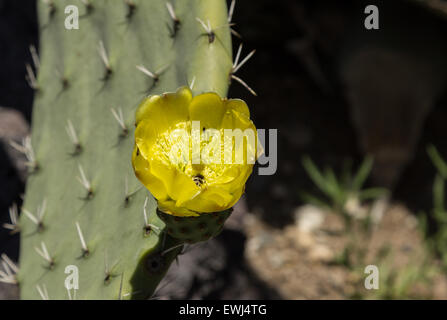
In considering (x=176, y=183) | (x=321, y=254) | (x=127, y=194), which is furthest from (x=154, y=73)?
(x=321, y=254)

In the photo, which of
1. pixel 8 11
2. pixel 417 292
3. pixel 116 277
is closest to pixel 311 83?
pixel 417 292

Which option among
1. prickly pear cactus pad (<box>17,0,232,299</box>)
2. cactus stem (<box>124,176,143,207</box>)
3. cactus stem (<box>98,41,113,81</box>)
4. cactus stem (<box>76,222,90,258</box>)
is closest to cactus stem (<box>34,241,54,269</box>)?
prickly pear cactus pad (<box>17,0,232,299</box>)

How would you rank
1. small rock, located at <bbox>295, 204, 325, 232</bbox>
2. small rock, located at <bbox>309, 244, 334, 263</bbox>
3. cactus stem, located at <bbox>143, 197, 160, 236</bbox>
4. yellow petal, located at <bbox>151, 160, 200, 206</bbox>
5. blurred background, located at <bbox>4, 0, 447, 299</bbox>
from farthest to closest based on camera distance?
small rock, located at <bbox>295, 204, 325, 232</bbox> → small rock, located at <bbox>309, 244, 334, 263</bbox> → blurred background, located at <bbox>4, 0, 447, 299</bbox> → cactus stem, located at <bbox>143, 197, 160, 236</bbox> → yellow petal, located at <bbox>151, 160, 200, 206</bbox>

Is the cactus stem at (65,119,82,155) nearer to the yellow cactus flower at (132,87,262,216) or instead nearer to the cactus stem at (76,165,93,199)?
the cactus stem at (76,165,93,199)

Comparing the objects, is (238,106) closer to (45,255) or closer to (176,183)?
(176,183)

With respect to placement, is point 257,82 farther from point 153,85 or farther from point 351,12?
point 153,85

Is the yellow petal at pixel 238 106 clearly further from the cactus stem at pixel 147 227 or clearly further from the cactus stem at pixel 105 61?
the cactus stem at pixel 105 61
